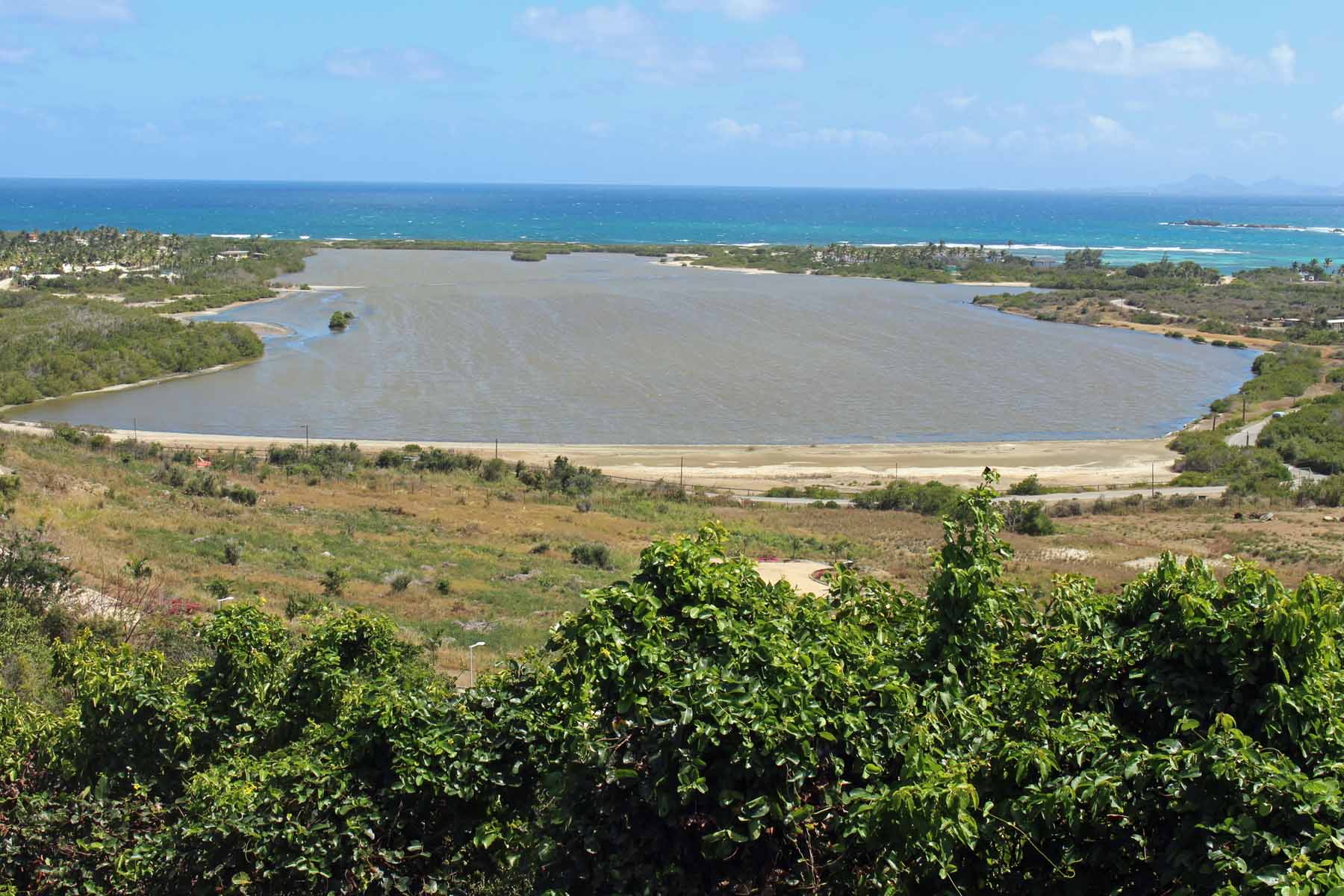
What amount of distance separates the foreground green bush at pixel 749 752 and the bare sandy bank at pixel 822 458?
32.3 meters

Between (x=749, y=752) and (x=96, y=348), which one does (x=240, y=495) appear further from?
(x=96, y=348)

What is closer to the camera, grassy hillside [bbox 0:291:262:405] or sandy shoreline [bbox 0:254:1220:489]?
sandy shoreline [bbox 0:254:1220:489]

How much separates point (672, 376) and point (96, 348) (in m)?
30.6

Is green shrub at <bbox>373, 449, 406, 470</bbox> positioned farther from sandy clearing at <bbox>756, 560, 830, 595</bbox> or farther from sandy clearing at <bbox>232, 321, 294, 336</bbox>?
sandy clearing at <bbox>232, 321, 294, 336</bbox>

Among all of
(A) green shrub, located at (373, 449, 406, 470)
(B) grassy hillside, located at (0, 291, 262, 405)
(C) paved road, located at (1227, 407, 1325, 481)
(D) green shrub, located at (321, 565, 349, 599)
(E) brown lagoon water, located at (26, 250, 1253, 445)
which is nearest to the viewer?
(D) green shrub, located at (321, 565, 349, 599)

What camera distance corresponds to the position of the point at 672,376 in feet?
199

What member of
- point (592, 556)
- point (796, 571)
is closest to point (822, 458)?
point (592, 556)

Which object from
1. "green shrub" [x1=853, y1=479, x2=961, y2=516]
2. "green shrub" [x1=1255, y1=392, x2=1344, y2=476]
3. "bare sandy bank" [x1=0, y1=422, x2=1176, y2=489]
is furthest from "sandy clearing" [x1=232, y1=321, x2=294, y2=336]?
"green shrub" [x1=1255, y1=392, x2=1344, y2=476]

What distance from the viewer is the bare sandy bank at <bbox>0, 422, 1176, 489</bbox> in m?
42.0

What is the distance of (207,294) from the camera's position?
84.2m

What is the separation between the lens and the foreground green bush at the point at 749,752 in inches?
222

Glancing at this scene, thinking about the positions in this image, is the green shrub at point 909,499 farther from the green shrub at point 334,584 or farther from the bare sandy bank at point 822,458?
the green shrub at point 334,584

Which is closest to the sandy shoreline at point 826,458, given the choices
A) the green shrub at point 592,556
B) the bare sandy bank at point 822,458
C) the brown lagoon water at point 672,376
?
the bare sandy bank at point 822,458

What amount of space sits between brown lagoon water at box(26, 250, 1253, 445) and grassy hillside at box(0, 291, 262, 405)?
78.9 inches
